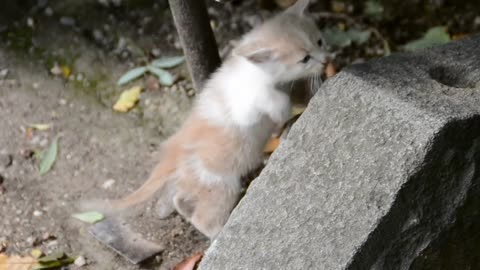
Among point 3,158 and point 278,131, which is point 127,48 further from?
point 278,131

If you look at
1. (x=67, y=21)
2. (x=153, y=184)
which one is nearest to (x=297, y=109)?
(x=153, y=184)

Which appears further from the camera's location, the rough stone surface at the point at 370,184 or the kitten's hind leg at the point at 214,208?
the kitten's hind leg at the point at 214,208

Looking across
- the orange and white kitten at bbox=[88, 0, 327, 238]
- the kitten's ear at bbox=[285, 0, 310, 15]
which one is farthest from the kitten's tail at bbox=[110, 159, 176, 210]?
the kitten's ear at bbox=[285, 0, 310, 15]

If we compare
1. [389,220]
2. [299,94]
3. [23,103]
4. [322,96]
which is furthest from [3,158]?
[389,220]

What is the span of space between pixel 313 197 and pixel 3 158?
1.77 metres

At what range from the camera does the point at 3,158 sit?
3.88m

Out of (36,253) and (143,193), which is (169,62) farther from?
(36,253)

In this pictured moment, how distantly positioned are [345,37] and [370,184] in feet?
5.83

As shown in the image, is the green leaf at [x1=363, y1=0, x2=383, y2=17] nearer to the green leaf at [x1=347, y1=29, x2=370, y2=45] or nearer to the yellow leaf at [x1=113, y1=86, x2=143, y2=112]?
the green leaf at [x1=347, y1=29, x2=370, y2=45]

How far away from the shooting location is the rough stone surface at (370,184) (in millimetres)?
2568

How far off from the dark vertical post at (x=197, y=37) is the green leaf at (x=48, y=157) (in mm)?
705

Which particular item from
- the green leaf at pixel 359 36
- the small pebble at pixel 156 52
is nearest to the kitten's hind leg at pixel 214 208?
the small pebble at pixel 156 52

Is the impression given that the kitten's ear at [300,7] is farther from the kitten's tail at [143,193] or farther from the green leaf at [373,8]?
the green leaf at [373,8]

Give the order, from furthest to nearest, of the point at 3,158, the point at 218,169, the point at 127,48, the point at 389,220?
the point at 127,48 < the point at 3,158 < the point at 218,169 < the point at 389,220
